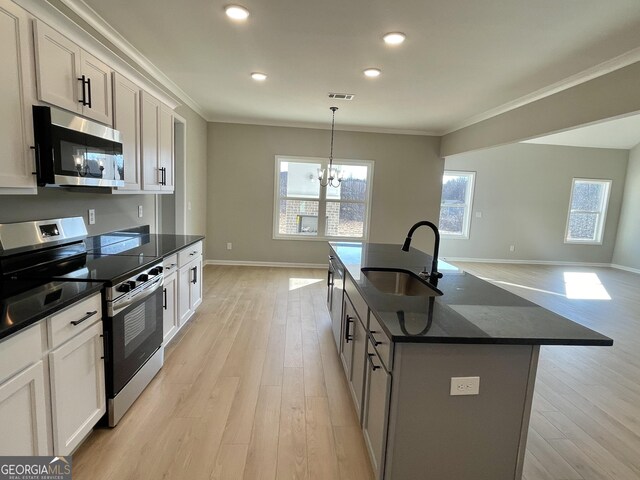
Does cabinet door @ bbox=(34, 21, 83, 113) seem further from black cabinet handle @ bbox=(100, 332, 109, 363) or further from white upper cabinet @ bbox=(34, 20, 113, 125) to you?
black cabinet handle @ bbox=(100, 332, 109, 363)

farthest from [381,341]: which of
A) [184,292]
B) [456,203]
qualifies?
[456,203]

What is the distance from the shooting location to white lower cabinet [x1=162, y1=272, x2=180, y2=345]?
2773mm

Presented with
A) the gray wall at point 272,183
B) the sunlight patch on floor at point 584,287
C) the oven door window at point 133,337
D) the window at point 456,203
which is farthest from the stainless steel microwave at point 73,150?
the window at point 456,203

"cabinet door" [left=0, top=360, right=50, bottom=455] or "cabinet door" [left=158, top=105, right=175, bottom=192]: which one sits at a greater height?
"cabinet door" [left=158, top=105, right=175, bottom=192]

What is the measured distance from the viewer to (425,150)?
6.53 metres

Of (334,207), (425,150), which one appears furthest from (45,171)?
(425,150)

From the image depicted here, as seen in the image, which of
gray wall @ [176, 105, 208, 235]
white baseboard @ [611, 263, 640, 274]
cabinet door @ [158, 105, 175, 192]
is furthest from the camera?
white baseboard @ [611, 263, 640, 274]

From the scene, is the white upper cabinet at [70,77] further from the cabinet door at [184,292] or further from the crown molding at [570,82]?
the crown molding at [570,82]

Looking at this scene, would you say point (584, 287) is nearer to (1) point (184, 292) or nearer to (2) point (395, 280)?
(2) point (395, 280)

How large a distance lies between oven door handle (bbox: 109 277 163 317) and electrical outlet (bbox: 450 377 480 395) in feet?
5.78

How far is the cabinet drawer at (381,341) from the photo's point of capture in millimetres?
1471

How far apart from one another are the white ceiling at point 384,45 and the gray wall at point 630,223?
5.51m

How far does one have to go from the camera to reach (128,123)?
2754 mm

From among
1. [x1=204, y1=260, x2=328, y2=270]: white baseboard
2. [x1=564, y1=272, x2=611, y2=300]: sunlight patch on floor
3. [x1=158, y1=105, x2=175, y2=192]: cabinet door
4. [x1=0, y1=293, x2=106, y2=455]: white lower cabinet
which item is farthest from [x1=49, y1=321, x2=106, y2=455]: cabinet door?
[x1=564, y1=272, x2=611, y2=300]: sunlight patch on floor
